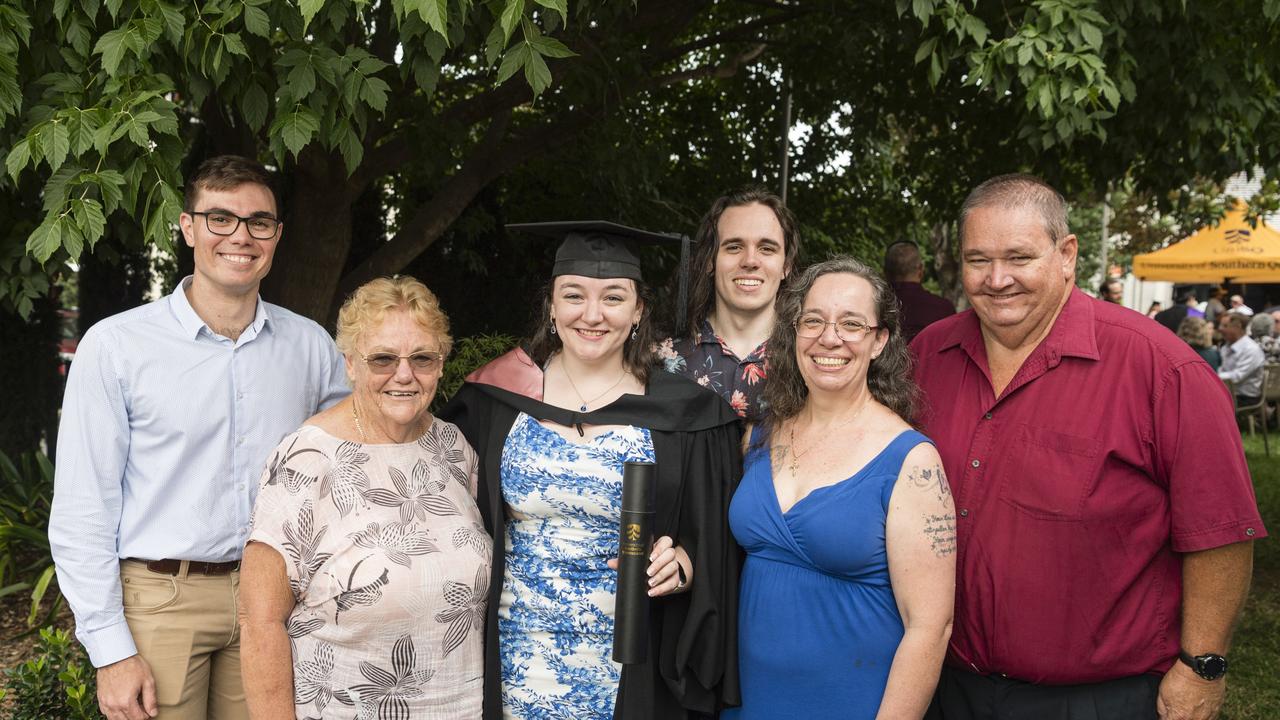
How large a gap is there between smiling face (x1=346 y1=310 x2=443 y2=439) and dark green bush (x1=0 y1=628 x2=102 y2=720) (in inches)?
70.0

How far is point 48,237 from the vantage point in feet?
9.02

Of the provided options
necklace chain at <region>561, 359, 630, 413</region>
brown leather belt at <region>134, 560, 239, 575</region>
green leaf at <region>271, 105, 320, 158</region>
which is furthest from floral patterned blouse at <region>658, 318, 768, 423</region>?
brown leather belt at <region>134, 560, 239, 575</region>

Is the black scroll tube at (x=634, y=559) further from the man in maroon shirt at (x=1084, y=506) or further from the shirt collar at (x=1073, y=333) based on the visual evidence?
the shirt collar at (x=1073, y=333)

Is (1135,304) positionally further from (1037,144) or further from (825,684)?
(825,684)

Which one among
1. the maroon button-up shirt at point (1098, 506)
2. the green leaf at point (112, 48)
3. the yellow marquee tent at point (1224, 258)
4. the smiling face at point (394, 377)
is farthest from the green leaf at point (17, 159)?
the yellow marquee tent at point (1224, 258)

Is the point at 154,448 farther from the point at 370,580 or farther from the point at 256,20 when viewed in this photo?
the point at 256,20

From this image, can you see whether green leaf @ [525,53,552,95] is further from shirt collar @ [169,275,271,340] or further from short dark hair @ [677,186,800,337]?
shirt collar @ [169,275,271,340]

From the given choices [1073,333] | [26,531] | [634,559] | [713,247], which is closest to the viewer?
[634,559]

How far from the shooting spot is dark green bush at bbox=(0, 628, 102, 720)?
3.42m

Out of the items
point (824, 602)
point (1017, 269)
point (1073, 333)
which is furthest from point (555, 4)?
point (824, 602)

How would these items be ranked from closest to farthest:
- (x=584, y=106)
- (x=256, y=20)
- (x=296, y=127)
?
(x=256, y=20) → (x=296, y=127) → (x=584, y=106)

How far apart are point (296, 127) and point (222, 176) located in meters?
0.31

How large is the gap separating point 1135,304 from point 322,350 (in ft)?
107

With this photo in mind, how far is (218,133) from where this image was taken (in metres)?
6.12
